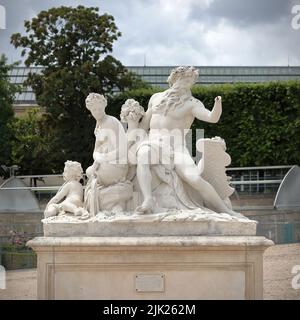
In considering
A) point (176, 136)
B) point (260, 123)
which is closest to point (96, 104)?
point (176, 136)

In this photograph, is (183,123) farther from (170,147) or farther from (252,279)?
(252,279)

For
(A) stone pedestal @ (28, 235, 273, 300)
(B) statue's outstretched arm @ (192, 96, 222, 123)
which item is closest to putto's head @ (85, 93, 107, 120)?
(B) statue's outstretched arm @ (192, 96, 222, 123)

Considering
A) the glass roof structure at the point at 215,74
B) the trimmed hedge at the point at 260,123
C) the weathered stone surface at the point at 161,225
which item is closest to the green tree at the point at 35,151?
the trimmed hedge at the point at 260,123

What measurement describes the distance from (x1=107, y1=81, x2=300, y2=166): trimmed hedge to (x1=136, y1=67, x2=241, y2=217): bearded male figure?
14.9 metres

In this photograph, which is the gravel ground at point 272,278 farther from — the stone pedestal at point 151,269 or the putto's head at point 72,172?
the putto's head at point 72,172

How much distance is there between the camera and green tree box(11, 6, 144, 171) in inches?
993

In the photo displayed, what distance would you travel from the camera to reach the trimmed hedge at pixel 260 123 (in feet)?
76.9

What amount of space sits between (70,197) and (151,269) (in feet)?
4.44

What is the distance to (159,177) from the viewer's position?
8.24m

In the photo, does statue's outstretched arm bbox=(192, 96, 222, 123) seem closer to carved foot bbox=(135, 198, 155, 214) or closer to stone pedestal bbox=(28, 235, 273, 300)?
carved foot bbox=(135, 198, 155, 214)

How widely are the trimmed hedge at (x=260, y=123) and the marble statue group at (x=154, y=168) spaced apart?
592 inches

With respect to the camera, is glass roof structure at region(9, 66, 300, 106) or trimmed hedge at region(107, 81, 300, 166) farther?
glass roof structure at region(9, 66, 300, 106)
